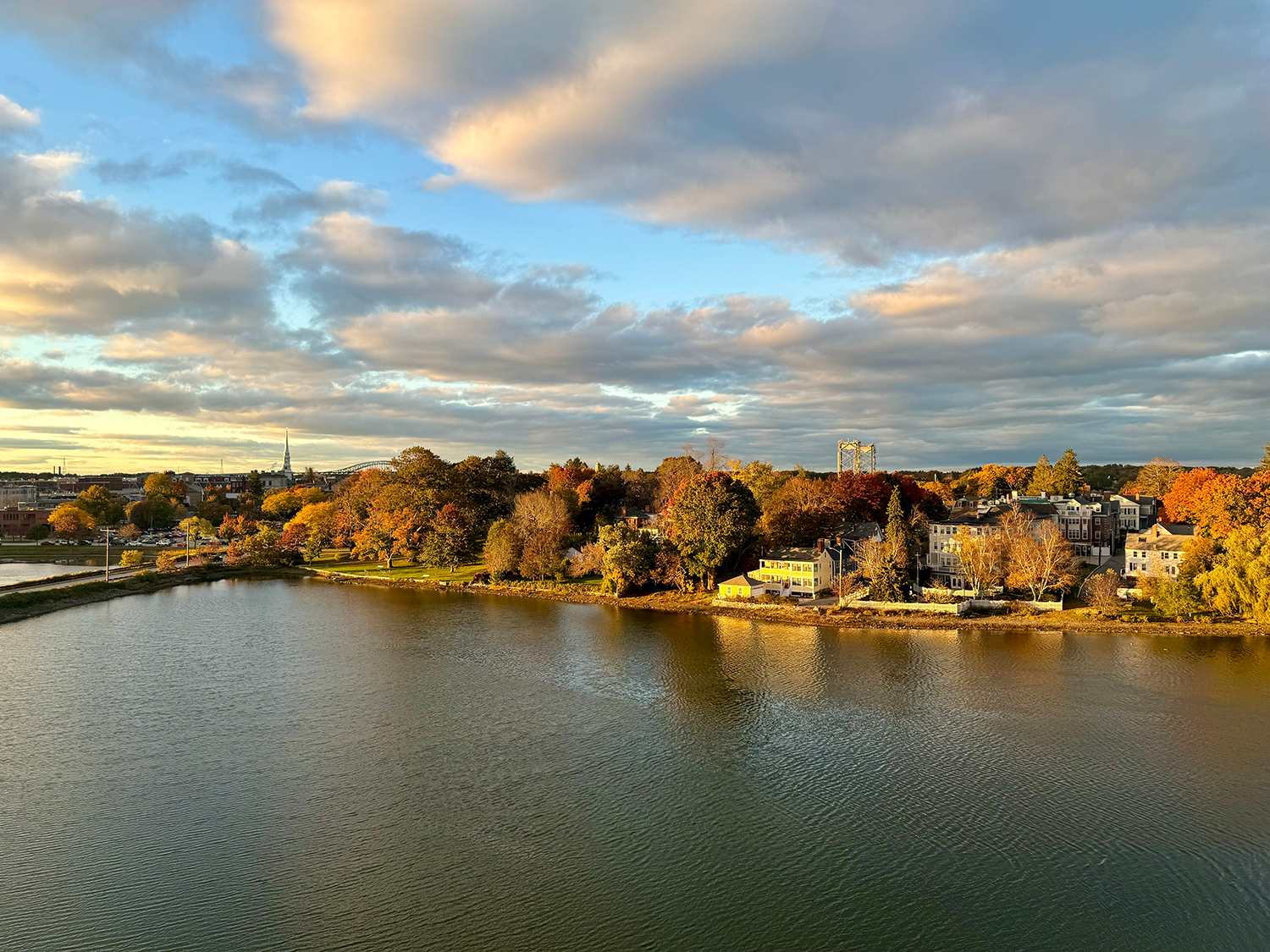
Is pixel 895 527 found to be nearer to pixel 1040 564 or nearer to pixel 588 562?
pixel 1040 564

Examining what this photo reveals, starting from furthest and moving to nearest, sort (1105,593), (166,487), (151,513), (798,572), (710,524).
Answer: (166,487)
(151,513)
(710,524)
(798,572)
(1105,593)

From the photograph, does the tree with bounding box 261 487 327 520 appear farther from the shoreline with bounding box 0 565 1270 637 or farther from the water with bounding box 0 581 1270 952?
the water with bounding box 0 581 1270 952

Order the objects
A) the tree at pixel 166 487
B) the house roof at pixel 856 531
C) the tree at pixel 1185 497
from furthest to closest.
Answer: the tree at pixel 166 487, the tree at pixel 1185 497, the house roof at pixel 856 531

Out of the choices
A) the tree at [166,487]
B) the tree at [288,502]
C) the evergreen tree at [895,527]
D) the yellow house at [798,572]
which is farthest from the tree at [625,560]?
the tree at [166,487]

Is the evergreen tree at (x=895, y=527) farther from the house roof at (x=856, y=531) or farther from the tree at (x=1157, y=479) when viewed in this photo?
the tree at (x=1157, y=479)

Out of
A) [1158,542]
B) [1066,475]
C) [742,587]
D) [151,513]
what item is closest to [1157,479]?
[1066,475]

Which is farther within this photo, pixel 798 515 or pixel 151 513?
pixel 151 513
